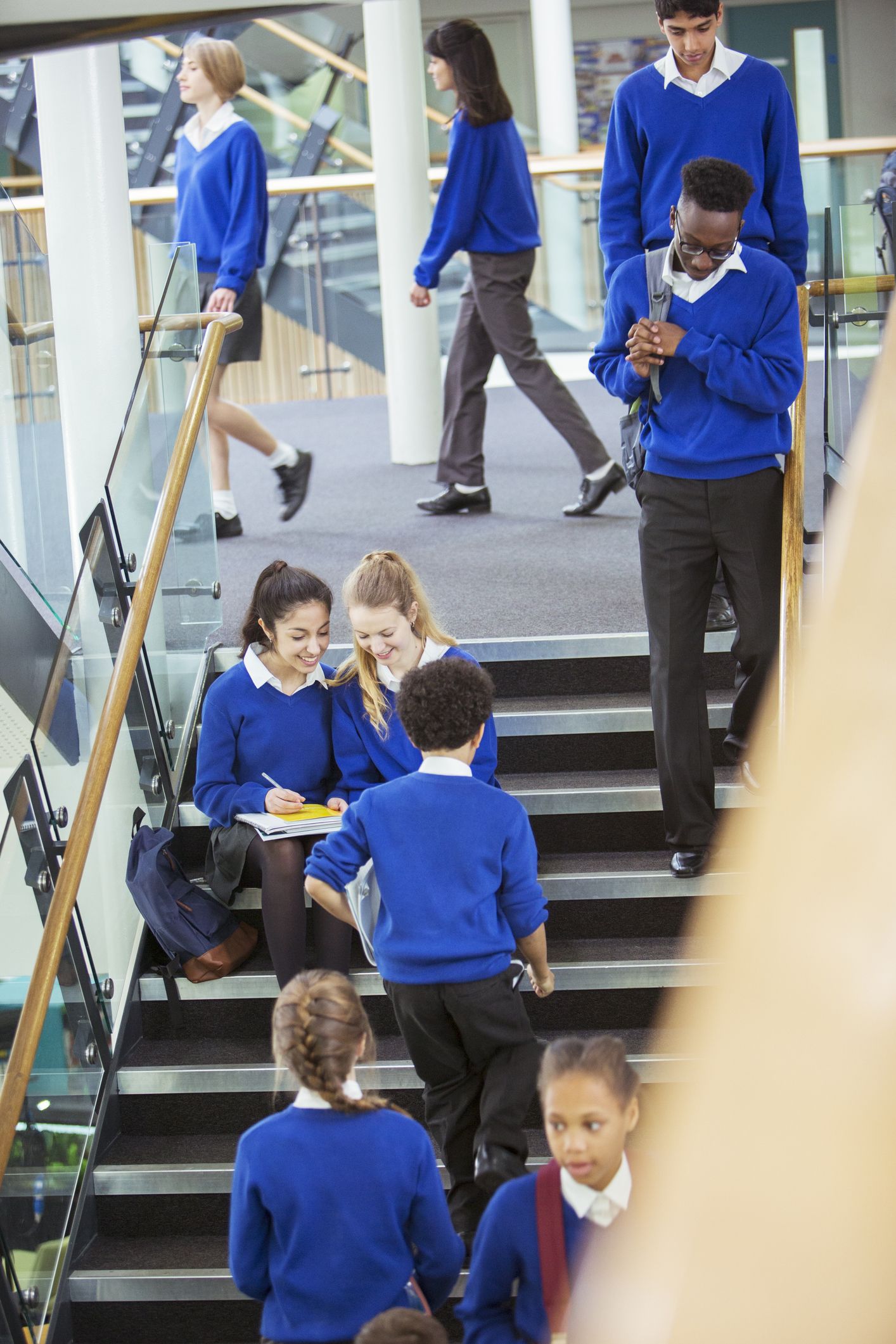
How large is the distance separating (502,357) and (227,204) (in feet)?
4.06

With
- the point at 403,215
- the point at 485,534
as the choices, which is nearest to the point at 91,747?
the point at 485,534

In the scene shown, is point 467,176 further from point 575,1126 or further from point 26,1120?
point 575,1126

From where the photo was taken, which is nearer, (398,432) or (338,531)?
(338,531)

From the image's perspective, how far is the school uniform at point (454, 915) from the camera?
2855 millimetres

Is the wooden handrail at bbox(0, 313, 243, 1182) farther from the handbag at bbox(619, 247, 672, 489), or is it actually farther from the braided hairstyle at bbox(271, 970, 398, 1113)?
the handbag at bbox(619, 247, 672, 489)

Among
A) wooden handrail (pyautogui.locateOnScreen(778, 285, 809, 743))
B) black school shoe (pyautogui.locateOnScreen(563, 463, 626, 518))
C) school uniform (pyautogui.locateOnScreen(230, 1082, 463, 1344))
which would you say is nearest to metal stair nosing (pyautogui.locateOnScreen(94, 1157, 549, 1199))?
school uniform (pyautogui.locateOnScreen(230, 1082, 463, 1344))

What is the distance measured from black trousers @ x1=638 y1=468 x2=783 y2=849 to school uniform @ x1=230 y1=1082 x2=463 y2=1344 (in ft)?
5.05

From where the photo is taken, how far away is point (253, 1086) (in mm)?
3666

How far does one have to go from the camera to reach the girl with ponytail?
373 centimetres

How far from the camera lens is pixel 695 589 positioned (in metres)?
3.70

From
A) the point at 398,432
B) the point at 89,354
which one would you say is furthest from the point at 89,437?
the point at 398,432

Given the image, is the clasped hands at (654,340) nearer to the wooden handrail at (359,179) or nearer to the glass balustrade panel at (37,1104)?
the glass balustrade panel at (37,1104)

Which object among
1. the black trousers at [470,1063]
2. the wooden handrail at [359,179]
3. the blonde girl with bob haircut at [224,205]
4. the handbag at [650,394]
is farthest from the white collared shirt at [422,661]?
the wooden handrail at [359,179]

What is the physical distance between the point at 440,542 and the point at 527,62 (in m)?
12.0
